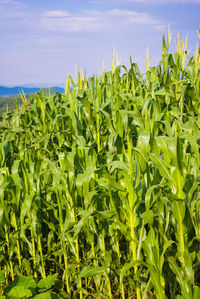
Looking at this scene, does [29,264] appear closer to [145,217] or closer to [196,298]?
[145,217]

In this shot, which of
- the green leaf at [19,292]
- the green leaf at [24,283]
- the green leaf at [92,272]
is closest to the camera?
the green leaf at [92,272]

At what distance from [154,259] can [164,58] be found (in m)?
3.35

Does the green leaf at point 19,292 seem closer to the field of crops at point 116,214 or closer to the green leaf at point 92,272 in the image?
the field of crops at point 116,214

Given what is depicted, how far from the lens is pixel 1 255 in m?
2.24

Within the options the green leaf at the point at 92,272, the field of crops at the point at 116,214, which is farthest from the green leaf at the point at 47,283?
the green leaf at the point at 92,272

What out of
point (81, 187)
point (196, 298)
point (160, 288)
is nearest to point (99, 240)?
point (81, 187)

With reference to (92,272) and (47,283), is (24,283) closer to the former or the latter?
(47,283)

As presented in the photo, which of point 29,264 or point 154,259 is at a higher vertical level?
point 154,259

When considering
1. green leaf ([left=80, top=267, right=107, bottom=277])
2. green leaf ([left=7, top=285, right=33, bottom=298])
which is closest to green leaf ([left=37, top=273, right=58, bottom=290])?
green leaf ([left=7, top=285, right=33, bottom=298])

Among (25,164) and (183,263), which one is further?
(25,164)

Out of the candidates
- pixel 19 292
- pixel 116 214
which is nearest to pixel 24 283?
pixel 19 292

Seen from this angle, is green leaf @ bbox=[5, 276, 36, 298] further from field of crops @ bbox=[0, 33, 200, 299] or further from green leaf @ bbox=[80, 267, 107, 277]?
green leaf @ bbox=[80, 267, 107, 277]

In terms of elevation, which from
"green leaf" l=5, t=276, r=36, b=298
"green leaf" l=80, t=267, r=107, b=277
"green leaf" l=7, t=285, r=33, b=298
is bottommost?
"green leaf" l=5, t=276, r=36, b=298

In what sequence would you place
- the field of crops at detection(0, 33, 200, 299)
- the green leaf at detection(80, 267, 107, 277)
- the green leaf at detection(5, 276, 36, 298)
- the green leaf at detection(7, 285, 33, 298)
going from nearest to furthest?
1. the field of crops at detection(0, 33, 200, 299)
2. the green leaf at detection(80, 267, 107, 277)
3. the green leaf at detection(7, 285, 33, 298)
4. the green leaf at detection(5, 276, 36, 298)
